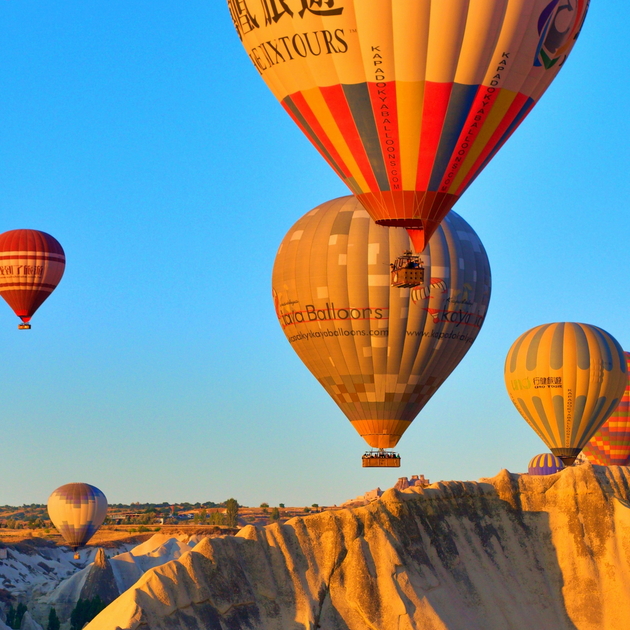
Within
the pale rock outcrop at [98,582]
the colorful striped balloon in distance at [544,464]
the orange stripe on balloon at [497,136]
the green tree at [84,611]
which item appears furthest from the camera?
the colorful striped balloon in distance at [544,464]

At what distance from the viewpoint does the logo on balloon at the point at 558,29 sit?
39750mm

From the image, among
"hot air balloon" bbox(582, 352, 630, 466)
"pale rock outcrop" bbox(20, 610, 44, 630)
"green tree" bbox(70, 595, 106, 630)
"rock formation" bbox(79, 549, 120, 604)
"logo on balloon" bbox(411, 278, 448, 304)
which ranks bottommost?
"pale rock outcrop" bbox(20, 610, 44, 630)

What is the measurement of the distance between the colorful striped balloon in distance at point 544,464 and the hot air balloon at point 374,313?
45.9 metres

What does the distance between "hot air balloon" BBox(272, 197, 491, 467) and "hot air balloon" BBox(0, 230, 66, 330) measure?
83.9ft

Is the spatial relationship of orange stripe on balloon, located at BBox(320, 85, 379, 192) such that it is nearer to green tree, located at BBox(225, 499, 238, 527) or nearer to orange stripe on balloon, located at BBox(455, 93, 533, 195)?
orange stripe on balloon, located at BBox(455, 93, 533, 195)

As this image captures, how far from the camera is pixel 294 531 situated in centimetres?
3588

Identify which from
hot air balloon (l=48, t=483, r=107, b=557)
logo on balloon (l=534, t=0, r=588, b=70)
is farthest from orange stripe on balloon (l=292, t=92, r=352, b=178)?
hot air balloon (l=48, t=483, r=107, b=557)

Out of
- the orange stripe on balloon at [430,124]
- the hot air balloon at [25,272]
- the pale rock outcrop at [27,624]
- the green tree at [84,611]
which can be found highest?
the hot air balloon at [25,272]

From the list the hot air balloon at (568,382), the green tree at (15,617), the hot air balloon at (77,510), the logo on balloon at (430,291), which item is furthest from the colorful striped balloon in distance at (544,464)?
the logo on balloon at (430,291)

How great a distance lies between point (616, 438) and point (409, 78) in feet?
138

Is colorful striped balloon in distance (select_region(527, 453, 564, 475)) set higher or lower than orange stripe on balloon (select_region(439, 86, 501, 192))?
lower

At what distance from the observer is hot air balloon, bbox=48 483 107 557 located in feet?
343

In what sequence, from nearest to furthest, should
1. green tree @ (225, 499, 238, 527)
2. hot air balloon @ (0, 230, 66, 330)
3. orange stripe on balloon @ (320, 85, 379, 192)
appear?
orange stripe on balloon @ (320, 85, 379, 192) → hot air balloon @ (0, 230, 66, 330) → green tree @ (225, 499, 238, 527)

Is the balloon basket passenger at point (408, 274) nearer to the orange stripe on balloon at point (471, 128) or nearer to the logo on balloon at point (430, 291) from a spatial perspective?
the orange stripe on balloon at point (471, 128)
